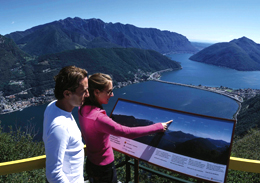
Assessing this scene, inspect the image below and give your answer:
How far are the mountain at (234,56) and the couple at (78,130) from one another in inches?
5186

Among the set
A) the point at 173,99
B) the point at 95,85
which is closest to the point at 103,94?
the point at 95,85

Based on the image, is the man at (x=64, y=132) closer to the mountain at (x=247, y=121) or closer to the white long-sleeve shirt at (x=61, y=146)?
the white long-sleeve shirt at (x=61, y=146)

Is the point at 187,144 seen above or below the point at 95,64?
above

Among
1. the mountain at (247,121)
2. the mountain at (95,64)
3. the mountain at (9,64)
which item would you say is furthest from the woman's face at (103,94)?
the mountain at (9,64)

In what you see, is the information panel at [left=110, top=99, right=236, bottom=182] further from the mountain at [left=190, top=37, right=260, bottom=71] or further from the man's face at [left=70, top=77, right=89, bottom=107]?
the mountain at [left=190, top=37, right=260, bottom=71]

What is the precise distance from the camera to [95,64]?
87812 millimetres

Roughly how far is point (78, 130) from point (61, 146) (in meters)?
0.16

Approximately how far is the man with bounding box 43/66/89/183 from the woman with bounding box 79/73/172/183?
16 cm

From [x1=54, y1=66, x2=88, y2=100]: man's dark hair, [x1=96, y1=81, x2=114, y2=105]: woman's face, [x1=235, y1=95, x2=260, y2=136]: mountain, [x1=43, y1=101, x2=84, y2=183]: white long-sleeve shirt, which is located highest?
[x1=54, y1=66, x2=88, y2=100]: man's dark hair

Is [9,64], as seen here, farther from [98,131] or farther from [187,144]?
[187,144]

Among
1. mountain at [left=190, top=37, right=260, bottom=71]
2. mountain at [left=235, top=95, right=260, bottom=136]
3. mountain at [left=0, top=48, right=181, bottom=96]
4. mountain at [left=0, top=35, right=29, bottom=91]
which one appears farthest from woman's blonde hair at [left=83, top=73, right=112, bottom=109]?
mountain at [left=190, top=37, right=260, bottom=71]

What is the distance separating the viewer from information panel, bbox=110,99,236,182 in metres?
1.29

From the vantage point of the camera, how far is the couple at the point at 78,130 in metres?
0.89

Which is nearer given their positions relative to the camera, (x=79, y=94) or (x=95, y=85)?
(x=79, y=94)
